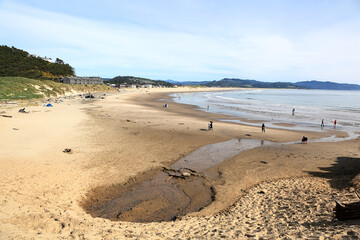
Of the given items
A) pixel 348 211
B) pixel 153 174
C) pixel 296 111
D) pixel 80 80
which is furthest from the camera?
pixel 80 80

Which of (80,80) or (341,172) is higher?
(80,80)

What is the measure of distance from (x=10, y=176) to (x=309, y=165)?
62.8 feet

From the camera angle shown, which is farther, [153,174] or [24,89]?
[24,89]

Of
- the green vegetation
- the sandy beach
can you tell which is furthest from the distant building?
the sandy beach

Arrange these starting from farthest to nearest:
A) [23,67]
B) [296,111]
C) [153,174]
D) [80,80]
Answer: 1. [80,80]
2. [23,67]
3. [296,111]
4. [153,174]

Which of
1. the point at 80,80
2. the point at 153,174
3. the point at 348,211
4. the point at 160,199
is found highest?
the point at 80,80

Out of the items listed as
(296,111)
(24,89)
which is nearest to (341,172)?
(296,111)

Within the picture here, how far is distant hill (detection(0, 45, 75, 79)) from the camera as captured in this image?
75125 millimetres

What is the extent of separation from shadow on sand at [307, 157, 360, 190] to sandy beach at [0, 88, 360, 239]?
0.06 m

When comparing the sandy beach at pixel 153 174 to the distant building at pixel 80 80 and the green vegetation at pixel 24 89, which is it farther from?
the distant building at pixel 80 80

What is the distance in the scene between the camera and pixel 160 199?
1105 cm

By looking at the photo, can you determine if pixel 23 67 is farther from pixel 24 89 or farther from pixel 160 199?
pixel 160 199

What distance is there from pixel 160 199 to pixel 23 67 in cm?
9441

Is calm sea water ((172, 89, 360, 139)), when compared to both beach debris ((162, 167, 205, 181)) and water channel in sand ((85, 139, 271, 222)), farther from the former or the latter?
water channel in sand ((85, 139, 271, 222))
